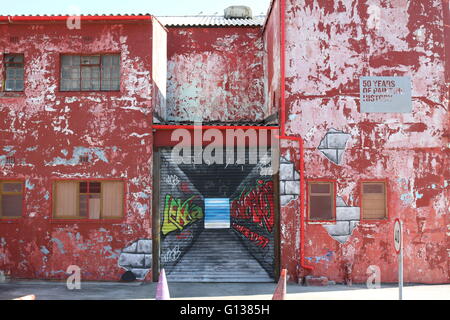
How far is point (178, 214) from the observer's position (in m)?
13.0

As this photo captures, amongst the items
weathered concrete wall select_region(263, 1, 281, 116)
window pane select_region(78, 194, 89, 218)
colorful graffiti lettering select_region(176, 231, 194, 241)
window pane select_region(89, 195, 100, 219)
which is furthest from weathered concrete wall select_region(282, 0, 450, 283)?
window pane select_region(78, 194, 89, 218)

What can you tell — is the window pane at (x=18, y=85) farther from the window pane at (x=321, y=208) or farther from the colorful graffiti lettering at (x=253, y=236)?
the window pane at (x=321, y=208)

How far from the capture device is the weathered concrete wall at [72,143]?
12633 millimetres

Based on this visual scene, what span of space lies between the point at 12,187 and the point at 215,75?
22.6 ft

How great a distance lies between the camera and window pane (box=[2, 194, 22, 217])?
42.3ft

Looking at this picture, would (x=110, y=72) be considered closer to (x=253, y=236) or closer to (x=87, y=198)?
(x=87, y=198)

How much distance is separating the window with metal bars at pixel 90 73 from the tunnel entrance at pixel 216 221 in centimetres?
237

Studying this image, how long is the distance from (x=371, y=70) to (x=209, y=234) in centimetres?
614

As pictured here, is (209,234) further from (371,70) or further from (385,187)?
(371,70)

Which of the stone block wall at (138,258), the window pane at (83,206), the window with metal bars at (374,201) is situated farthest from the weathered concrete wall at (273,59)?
→ the window pane at (83,206)

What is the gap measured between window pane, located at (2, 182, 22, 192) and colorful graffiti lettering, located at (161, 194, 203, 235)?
12.9 ft

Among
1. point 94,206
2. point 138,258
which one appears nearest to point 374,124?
point 138,258

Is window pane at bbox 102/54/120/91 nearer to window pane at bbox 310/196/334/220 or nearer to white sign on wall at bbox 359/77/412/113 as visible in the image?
window pane at bbox 310/196/334/220

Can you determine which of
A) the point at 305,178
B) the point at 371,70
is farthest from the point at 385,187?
the point at 371,70
